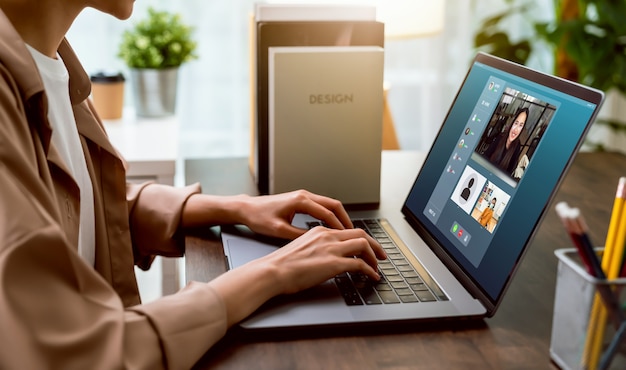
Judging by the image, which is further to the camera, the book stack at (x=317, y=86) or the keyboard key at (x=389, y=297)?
the book stack at (x=317, y=86)

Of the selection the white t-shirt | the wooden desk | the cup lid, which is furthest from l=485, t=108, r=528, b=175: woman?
the cup lid

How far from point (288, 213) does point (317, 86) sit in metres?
0.27

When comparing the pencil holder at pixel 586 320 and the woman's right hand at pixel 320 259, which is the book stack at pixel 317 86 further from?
the pencil holder at pixel 586 320

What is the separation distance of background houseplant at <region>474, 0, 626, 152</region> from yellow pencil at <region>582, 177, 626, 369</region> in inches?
84.4

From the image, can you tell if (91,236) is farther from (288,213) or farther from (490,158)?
(490,158)

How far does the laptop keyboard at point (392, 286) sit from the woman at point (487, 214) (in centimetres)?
9

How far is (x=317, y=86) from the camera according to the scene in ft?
4.20

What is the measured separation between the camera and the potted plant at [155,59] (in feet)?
7.59

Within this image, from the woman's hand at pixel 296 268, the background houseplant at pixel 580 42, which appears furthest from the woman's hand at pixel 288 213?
the background houseplant at pixel 580 42

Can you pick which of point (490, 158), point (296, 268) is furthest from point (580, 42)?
point (296, 268)

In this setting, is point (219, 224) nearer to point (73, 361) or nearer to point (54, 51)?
point (54, 51)

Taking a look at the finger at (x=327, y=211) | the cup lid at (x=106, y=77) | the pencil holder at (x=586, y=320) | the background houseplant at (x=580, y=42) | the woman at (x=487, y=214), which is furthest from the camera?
the background houseplant at (x=580, y=42)

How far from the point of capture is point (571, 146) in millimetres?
834

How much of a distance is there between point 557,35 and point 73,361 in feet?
7.88
